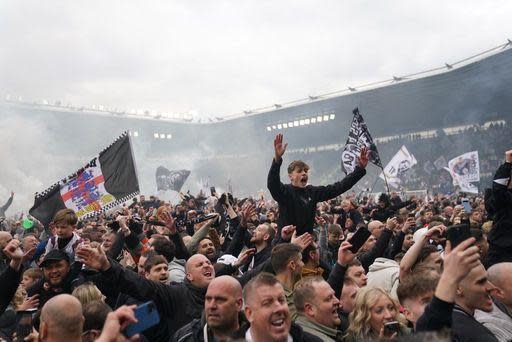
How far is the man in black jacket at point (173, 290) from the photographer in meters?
3.31

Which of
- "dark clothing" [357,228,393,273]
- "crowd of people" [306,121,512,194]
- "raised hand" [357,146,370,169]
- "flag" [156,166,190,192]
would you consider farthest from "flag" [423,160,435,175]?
"dark clothing" [357,228,393,273]

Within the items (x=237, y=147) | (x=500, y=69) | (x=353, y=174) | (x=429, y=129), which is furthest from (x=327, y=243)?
(x=237, y=147)

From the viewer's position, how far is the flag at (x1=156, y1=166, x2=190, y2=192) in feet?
65.9

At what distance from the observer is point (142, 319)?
194 centimetres

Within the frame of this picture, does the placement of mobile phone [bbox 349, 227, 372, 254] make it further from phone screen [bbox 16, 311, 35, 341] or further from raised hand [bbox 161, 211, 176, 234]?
raised hand [bbox 161, 211, 176, 234]

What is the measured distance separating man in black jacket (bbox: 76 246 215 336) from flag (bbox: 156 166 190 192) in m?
16.2

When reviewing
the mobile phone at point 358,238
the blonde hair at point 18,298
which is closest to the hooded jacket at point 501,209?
the mobile phone at point 358,238

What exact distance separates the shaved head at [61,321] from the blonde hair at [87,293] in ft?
3.41

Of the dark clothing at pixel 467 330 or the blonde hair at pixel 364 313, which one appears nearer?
the dark clothing at pixel 467 330

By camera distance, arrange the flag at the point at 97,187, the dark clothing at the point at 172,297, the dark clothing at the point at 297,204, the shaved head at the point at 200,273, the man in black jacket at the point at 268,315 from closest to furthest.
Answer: the man in black jacket at the point at 268,315 → the dark clothing at the point at 172,297 → the shaved head at the point at 200,273 → the dark clothing at the point at 297,204 → the flag at the point at 97,187

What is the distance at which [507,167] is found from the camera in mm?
4637

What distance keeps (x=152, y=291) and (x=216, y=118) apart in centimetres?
4074

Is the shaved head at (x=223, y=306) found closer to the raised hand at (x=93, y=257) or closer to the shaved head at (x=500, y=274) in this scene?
the raised hand at (x=93, y=257)

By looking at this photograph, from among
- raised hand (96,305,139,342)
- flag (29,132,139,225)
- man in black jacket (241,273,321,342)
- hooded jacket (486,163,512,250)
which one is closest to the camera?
raised hand (96,305,139,342)
